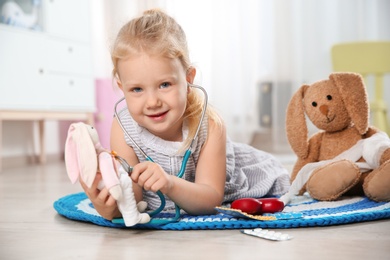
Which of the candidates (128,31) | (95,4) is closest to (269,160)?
(128,31)

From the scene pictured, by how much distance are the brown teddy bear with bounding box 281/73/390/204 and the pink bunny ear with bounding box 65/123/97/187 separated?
1.70ft

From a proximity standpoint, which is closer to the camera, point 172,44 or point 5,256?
point 5,256

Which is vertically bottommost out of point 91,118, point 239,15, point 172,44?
point 91,118

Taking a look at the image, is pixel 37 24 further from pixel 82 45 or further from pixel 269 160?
pixel 269 160

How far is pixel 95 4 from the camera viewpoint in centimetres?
363

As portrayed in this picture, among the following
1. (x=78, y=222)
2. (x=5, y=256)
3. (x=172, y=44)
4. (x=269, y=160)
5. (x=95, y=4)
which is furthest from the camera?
(x=95, y=4)

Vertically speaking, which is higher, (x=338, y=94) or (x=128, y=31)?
(x=128, y=31)

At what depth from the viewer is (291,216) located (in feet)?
3.32

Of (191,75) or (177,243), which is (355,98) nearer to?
(191,75)

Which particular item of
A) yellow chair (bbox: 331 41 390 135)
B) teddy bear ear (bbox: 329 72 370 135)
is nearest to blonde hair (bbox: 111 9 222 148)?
teddy bear ear (bbox: 329 72 370 135)

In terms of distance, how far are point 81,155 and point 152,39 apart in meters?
0.27

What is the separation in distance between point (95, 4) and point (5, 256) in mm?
3011

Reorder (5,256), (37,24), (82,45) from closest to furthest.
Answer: (5,256) → (37,24) → (82,45)

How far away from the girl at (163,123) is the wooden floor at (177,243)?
7 centimetres
